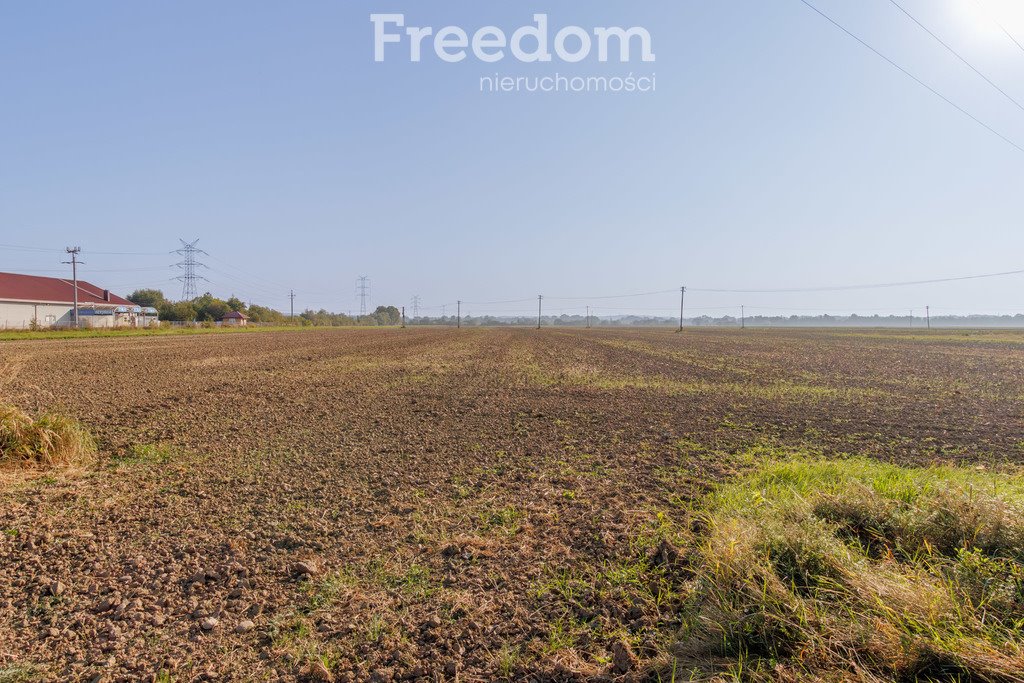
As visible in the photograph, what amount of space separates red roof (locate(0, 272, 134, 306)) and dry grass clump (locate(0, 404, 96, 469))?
205ft

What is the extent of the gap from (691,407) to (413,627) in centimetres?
902

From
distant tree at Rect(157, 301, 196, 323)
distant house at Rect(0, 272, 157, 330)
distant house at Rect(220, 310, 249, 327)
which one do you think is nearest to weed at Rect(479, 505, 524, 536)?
distant house at Rect(0, 272, 157, 330)

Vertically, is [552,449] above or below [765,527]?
below

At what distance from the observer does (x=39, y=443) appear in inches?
233

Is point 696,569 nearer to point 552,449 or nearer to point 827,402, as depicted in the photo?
point 552,449

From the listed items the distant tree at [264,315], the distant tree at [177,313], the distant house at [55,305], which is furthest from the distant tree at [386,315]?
the distant house at [55,305]

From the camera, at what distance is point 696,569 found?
3381 millimetres

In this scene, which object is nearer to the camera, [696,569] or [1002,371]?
[696,569]

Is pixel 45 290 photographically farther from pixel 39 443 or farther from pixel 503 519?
pixel 503 519

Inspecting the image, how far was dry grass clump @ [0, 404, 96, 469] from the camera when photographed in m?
5.73

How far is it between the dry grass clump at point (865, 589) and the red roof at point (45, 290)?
229 feet

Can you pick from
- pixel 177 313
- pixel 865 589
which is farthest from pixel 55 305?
pixel 865 589

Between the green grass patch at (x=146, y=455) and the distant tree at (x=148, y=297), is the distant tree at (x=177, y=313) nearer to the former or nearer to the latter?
the distant tree at (x=148, y=297)

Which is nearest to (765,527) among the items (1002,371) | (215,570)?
(215,570)
